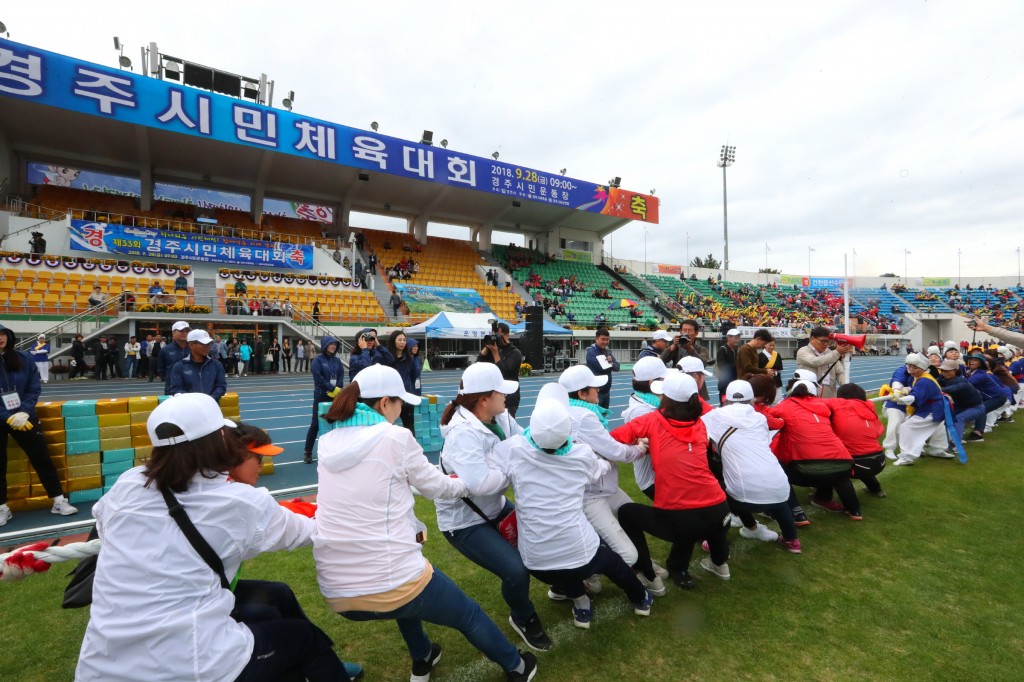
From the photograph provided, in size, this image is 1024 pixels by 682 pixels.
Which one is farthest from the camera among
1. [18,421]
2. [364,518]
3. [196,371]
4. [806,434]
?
[196,371]

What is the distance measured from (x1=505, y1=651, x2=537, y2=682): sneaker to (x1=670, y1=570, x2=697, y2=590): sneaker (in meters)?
1.34

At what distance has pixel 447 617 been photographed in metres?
2.21

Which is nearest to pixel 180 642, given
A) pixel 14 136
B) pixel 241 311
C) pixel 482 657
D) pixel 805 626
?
pixel 482 657

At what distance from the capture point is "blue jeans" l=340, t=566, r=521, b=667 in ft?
7.00

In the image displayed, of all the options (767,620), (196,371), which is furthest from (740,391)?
(196,371)

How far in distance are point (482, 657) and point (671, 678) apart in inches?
39.4

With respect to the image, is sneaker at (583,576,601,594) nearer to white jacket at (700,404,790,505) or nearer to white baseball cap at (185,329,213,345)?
white jacket at (700,404,790,505)

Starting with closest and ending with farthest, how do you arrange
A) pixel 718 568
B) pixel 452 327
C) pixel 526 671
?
pixel 526 671
pixel 718 568
pixel 452 327

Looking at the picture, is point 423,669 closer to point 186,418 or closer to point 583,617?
point 583,617

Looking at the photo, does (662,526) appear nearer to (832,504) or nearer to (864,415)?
(832,504)

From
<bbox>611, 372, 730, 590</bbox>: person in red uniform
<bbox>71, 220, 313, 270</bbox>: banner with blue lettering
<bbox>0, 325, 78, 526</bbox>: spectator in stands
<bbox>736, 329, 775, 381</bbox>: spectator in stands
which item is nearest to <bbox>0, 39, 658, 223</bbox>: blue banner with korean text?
<bbox>71, 220, 313, 270</bbox>: banner with blue lettering

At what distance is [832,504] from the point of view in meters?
4.86

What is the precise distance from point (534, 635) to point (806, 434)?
3.22 m

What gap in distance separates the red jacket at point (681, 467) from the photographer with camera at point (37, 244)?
24.3m
